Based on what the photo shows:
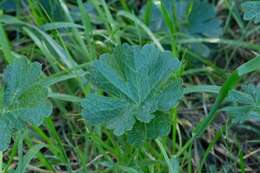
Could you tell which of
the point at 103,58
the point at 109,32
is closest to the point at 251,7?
the point at 103,58

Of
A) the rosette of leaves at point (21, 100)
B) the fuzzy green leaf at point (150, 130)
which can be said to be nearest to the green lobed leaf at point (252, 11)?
the fuzzy green leaf at point (150, 130)

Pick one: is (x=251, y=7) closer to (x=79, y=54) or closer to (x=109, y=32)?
(x=109, y=32)

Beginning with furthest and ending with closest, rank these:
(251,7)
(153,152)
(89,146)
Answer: (89,146)
(153,152)
(251,7)

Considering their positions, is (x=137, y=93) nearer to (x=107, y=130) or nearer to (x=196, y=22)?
(x=107, y=130)

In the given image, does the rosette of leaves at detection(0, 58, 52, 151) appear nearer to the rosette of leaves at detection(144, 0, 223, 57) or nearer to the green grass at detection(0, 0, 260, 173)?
the green grass at detection(0, 0, 260, 173)

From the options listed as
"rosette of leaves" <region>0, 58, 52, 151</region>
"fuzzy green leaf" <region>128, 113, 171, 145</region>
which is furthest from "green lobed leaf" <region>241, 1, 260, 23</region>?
"rosette of leaves" <region>0, 58, 52, 151</region>

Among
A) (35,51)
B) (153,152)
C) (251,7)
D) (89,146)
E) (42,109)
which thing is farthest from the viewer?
(35,51)
